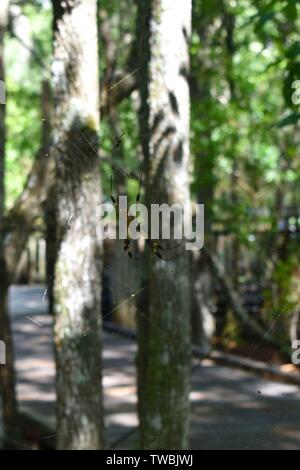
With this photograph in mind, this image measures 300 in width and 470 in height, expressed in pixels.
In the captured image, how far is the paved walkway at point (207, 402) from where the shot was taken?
8966 millimetres

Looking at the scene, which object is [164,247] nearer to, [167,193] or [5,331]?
[167,193]

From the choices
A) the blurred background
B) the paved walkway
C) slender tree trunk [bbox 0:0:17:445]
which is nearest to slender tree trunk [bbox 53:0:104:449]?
the blurred background

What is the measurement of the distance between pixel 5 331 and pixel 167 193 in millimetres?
3251

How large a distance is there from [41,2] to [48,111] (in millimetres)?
1560

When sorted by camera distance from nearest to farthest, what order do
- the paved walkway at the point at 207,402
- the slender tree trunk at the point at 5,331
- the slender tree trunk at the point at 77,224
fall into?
the slender tree trunk at the point at 77,224 → the slender tree trunk at the point at 5,331 → the paved walkway at the point at 207,402

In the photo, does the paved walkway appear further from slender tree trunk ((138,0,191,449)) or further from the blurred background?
slender tree trunk ((138,0,191,449))

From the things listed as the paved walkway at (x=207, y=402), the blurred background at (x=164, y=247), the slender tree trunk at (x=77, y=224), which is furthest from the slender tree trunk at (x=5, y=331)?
the slender tree trunk at (x=77, y=224)

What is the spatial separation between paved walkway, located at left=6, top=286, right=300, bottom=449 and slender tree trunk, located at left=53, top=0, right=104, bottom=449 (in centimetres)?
37

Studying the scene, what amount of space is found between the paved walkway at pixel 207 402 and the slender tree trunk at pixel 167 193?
88 cm

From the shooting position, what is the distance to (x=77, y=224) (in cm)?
618

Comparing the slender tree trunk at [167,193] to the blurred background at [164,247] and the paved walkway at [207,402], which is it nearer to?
the blurred background at [164,247]

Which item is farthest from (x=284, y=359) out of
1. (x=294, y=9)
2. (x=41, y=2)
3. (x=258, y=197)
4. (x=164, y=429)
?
(x=294, y=9)

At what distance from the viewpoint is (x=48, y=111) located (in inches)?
533
